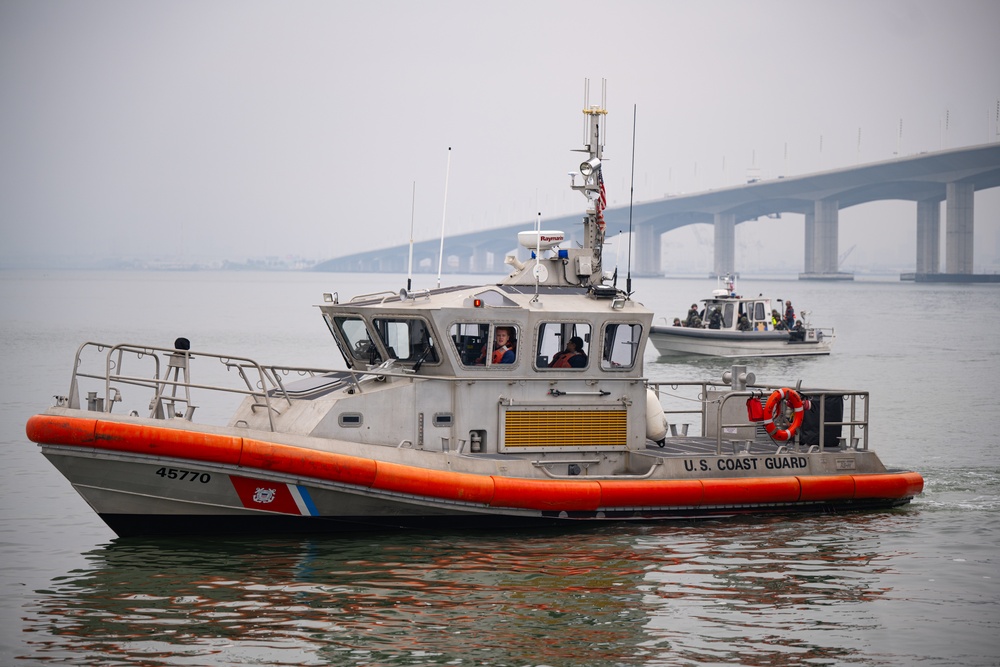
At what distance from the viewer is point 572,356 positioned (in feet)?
40.8

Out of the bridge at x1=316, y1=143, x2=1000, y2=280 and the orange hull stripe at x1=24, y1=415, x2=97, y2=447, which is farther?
the bridge at x1=316, y1=143, x2=1000, y2=280

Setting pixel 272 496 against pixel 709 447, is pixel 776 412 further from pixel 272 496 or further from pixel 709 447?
pixel 272 496

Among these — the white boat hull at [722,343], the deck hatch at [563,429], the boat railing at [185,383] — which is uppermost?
the white boat hull at [722,343]

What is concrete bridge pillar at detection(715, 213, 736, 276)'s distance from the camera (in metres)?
103

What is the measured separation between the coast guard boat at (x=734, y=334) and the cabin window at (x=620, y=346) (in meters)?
24.6

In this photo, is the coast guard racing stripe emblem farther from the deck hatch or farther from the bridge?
the bridge

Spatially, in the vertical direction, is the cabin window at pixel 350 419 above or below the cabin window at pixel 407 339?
below

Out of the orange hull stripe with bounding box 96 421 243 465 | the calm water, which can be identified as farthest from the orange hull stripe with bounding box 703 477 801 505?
the orange hull stripe with bounding box 96 421 243 465

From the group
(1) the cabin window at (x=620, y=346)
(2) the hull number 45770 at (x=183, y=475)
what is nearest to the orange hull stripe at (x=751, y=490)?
(1) the cabin window at (x=620, y=346)

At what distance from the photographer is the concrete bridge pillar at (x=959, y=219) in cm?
9781

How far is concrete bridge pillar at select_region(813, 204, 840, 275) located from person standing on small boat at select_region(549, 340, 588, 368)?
3725 inches

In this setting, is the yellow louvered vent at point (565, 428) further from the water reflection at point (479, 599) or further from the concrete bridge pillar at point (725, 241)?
the concrete bridge pillar at point (725, 241)

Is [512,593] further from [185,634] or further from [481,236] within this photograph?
[481,236]

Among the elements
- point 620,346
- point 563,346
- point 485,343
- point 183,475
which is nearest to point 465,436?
point 485,343
